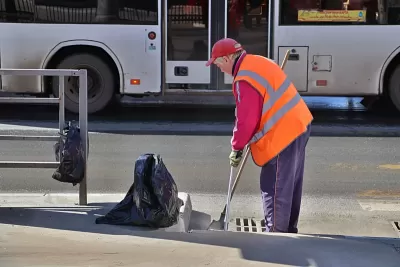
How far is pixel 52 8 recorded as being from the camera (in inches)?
468

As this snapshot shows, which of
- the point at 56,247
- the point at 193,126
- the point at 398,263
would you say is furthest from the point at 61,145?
the point at 193,126

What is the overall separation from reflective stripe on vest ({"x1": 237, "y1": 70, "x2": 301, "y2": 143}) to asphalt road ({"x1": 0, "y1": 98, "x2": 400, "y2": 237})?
1357 millimetres

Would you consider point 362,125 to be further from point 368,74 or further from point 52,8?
point 52,8

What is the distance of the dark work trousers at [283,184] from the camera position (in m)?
5.38

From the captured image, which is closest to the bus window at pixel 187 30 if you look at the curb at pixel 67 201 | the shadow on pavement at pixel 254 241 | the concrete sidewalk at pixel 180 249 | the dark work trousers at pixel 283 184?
the curb at pixel 67 201

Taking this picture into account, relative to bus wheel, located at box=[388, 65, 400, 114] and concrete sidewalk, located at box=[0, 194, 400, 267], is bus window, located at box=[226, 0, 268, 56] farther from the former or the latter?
concrete sidewalk, located at box=[0, 194, 400, 267]

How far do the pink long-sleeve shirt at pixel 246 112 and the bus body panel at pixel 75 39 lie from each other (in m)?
6.85

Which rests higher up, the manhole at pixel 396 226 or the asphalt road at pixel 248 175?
the asphalt road at pixel 248 175

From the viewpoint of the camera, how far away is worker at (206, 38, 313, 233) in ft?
17.4

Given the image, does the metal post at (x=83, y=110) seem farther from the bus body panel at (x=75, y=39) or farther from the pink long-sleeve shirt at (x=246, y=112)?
the bus body panel at (x=75, y=39)

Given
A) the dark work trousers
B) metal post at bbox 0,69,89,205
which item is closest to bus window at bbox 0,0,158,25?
metal post at bbox 0,69,89,205

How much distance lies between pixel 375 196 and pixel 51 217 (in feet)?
11.4

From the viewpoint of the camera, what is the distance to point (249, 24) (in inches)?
474

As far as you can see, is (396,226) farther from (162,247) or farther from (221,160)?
(221,160)
